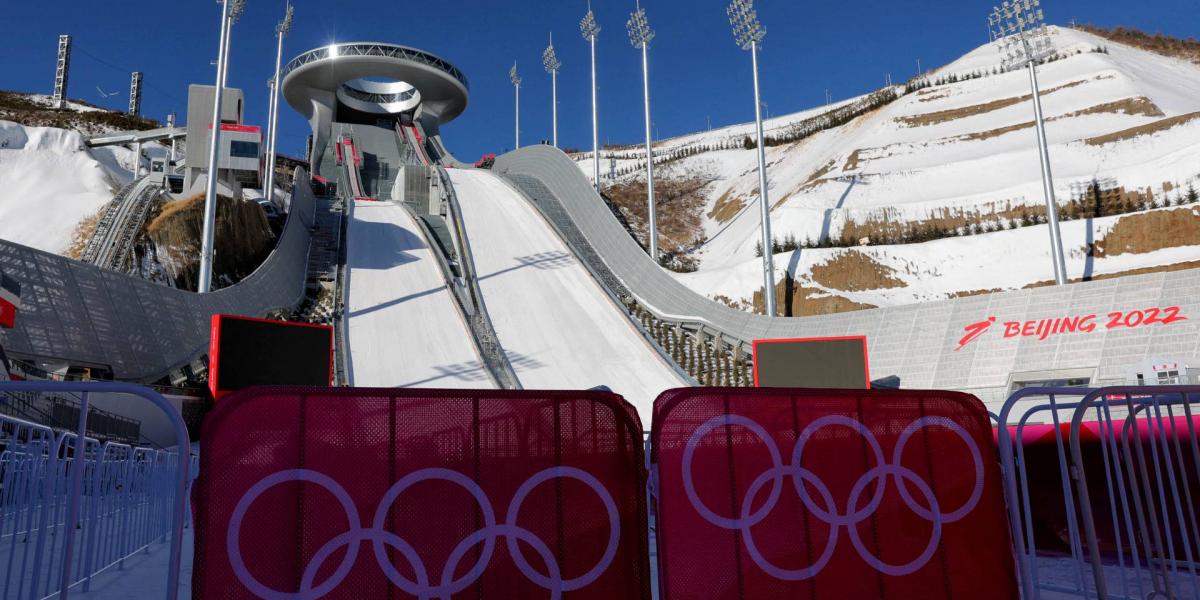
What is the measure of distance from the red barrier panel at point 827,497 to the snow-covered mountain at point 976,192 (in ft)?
63.3

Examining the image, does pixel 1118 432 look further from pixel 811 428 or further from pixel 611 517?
pixel 611 517

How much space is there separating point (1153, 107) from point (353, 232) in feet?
114

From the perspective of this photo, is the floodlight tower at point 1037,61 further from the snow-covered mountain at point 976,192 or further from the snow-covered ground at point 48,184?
the snow-covered ground at point 48,184

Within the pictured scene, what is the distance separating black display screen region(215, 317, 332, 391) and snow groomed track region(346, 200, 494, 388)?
4.32 ft

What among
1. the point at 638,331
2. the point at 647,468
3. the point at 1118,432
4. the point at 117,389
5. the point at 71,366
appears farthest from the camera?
the point at 638,331

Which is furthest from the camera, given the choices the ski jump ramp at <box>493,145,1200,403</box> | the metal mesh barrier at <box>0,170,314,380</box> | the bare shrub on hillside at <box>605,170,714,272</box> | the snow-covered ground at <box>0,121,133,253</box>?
the bare shrub on hillside at <box>605,170,714,272</box>

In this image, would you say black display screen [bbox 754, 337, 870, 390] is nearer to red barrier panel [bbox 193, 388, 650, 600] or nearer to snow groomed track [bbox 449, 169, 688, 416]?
snow groomed track [bbox 449, 169, 688, 416]

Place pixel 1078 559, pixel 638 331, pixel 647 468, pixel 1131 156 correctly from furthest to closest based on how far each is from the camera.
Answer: pixel 1131 156
pixel 638 331
pixel 1078 559
pixel 647 468

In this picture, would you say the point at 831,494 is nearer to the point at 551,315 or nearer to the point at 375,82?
the point at 551,315

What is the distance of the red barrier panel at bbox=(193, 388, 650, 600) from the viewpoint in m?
3.07

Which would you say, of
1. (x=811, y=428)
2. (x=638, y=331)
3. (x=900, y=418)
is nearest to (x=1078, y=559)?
(x=900, y=418)

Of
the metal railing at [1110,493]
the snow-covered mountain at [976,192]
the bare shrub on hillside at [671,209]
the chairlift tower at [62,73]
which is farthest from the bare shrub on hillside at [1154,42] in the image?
the chairlift tower at [62,73]

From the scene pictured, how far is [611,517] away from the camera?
3521 millimetres

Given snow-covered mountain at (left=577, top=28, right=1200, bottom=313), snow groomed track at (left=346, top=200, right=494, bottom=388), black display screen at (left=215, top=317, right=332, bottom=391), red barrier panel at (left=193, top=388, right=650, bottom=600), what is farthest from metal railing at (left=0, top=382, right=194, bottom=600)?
snow-covered mountain at (left=577, top=28, right=1200, bottom=313)
